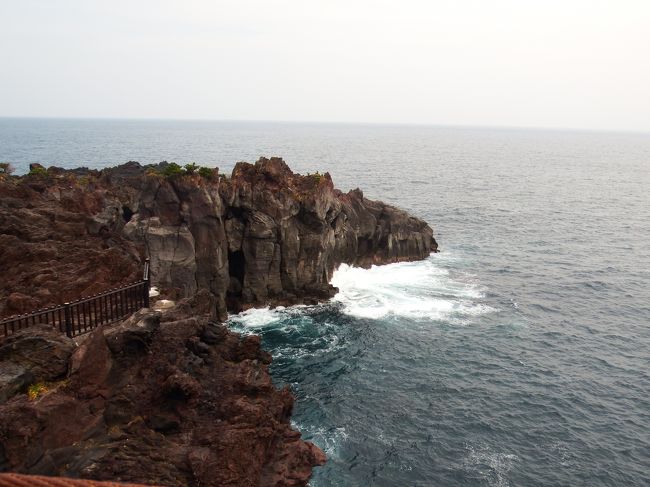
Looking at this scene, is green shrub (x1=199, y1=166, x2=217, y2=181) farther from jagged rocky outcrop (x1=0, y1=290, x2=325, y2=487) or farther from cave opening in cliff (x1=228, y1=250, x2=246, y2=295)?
jagged rocky outcrop (x1=0, y1=290, x2=325, y2=487)

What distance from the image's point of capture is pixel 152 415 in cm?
2081

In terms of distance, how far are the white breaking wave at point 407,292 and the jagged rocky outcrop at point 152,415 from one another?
31.0 m

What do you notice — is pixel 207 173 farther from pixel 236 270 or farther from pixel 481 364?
pixel 481 364

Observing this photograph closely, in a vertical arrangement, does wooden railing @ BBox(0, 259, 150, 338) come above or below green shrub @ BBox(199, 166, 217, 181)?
below

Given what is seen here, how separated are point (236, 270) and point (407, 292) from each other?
806 inches

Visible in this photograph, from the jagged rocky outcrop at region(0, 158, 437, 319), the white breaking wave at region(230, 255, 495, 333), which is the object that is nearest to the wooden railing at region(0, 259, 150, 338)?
the jagged rocky outcrop at region(0, 158, 437, 319)

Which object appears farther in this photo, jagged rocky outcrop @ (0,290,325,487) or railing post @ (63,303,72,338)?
railing post @ (63,303,72,338)

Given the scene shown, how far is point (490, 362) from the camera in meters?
44.9

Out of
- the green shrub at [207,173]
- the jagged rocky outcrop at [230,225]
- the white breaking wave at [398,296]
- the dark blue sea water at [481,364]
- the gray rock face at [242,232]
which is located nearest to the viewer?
the dark blue sea water at [481,364]

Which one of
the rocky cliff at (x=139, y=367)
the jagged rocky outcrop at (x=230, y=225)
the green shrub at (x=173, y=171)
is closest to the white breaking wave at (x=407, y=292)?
the jagged rocky outcrop at (x=230, y=225)

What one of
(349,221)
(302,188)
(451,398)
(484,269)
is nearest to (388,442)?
(451,398)

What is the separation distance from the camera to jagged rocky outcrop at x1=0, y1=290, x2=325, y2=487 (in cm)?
1759

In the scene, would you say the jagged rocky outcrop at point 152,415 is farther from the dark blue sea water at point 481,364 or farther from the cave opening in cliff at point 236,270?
the cave opening in cliff at point 236,270

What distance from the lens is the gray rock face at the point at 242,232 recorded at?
49.9m
